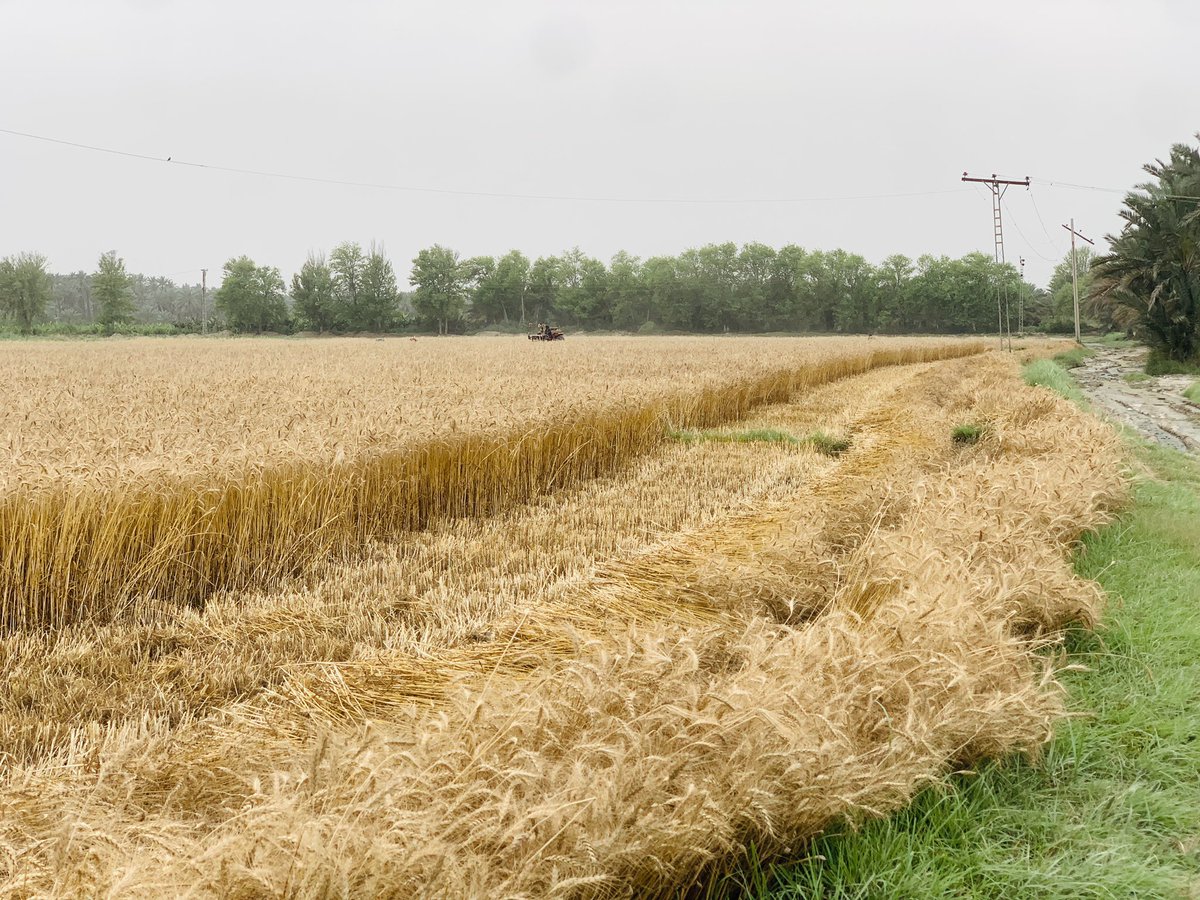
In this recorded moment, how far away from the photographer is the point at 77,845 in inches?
72.0

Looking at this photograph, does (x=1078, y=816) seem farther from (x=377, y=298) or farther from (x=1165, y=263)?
(x=377, y=298)

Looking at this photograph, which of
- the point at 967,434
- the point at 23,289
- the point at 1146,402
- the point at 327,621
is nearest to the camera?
the point at 327,621

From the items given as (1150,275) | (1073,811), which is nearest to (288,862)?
(1073,811)

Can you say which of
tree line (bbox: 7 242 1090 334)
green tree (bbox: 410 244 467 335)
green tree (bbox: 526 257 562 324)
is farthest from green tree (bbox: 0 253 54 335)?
green tree (bbox: 526 257 562 324)

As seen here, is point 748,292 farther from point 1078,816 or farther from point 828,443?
point 1078,816

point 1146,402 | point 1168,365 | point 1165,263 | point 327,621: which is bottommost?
point 327,621

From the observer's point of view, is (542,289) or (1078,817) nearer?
(1078,817)

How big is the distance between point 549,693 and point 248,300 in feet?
291

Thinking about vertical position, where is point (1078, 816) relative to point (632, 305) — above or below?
below

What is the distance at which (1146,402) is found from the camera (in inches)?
774

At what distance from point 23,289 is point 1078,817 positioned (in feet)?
272

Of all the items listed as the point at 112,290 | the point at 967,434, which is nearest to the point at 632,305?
the point at 112,290

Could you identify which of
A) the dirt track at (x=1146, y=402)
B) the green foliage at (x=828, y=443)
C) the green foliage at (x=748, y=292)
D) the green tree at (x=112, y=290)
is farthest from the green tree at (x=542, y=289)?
the green foliage at (x=828, y=443)

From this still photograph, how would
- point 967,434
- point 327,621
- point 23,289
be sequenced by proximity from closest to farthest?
1. point 327,621
2. point 967,434
3. point 23,289
